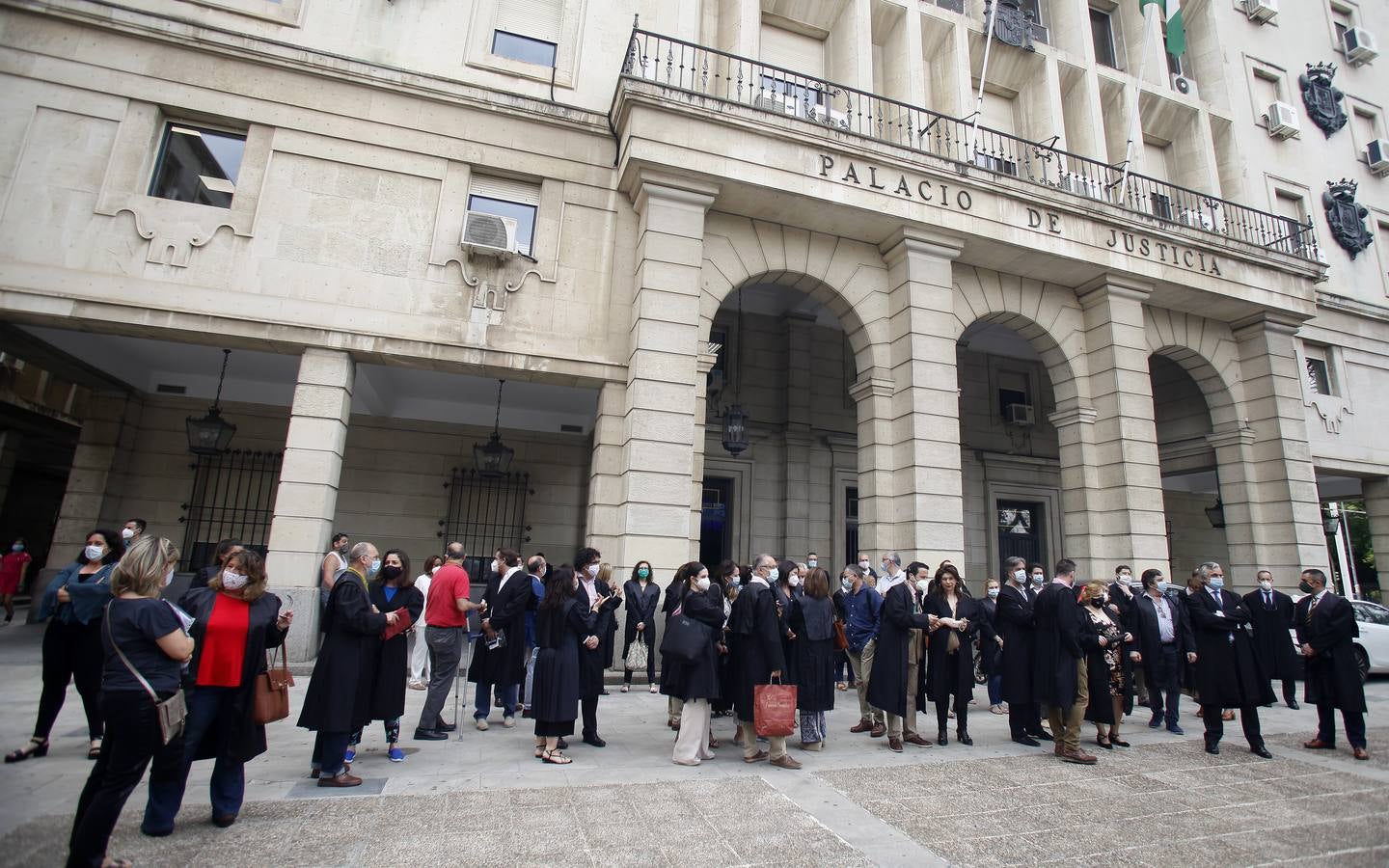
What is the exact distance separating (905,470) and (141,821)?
1064 centimetres

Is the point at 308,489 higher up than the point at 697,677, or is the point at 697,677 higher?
the point at 308,489

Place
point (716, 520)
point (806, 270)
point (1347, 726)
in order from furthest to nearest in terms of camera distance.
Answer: point (716, 520) < point (806, 270) < point (1347, 726)

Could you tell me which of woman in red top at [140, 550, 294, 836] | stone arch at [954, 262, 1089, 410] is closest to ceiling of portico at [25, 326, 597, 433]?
woman in red top at [140, 550, 294, 836]

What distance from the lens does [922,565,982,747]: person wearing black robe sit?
7.27 meters

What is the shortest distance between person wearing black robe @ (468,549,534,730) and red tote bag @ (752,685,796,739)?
267cm

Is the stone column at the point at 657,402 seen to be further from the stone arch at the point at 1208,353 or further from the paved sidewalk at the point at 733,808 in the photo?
the stone arch at the point at 1208,353

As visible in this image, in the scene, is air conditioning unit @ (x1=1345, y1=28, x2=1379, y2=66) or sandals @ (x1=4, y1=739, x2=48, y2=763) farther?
air conditioning unit @ (x1=1345, y1=28, x2=1379, y2=66)

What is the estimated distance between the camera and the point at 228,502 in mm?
13266

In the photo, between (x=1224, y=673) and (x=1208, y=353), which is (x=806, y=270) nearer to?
(x=1224, y=673)

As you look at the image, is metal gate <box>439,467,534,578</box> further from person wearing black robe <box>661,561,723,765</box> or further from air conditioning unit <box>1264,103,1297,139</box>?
air conditioning unit <box>1264,103,1297,139</box>

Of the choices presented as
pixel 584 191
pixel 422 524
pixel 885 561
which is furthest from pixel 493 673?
pixel 584 191

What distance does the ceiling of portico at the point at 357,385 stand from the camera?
11516mm

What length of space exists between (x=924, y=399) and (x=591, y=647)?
7.93 meters

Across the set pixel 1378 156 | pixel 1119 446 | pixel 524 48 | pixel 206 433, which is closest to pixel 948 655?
pixel 1119 446
